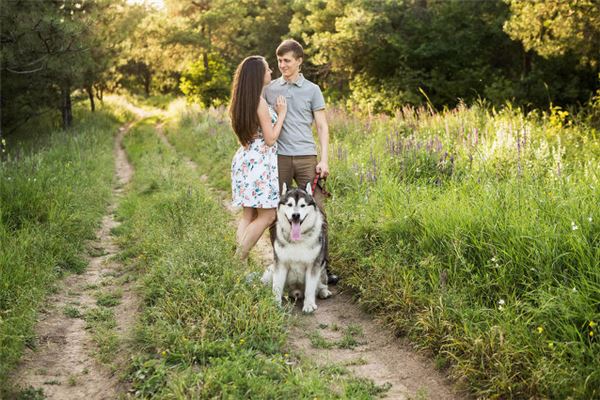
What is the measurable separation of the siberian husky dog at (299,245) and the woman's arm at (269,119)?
0.56m

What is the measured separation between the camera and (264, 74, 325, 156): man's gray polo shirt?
5.44m

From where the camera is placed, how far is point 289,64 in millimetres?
5273

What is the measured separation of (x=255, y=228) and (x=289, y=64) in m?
1.79

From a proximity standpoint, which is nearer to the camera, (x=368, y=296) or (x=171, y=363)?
(x=171, y=363)

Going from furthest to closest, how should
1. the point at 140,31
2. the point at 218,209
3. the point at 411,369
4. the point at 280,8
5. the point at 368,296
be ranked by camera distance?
the point at 280,8 → the point at 140,31 → the point at 218,209 → the point at 368,296 → the point at 411,369

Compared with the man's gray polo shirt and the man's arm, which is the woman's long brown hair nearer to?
the man's gray polo shirt

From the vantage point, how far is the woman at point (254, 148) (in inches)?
204

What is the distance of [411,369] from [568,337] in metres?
1.20

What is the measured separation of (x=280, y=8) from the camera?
1248 inches

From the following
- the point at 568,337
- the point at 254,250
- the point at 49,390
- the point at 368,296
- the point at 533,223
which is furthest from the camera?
the point at 254,250

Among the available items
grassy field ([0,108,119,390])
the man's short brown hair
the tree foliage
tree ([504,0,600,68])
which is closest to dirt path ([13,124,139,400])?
grassy field ([0,108,119,390])

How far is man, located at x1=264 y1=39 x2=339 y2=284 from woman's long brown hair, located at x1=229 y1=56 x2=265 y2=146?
0.28 metres

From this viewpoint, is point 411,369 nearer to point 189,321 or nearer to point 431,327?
point 431,327

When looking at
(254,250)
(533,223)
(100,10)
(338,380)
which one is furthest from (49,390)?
(100,10)
